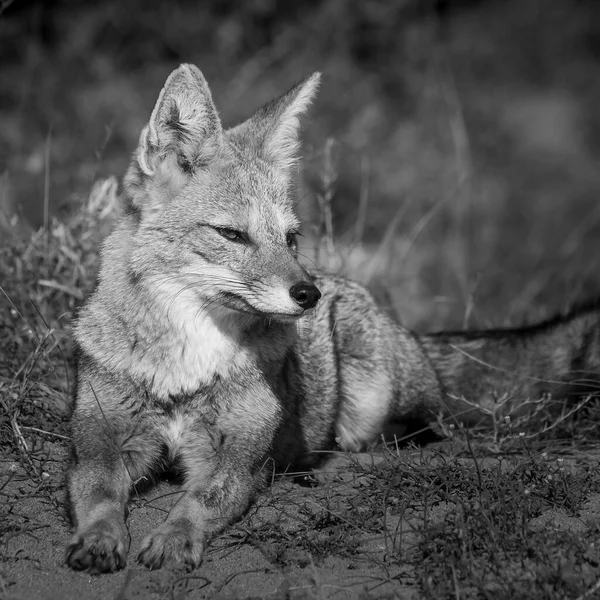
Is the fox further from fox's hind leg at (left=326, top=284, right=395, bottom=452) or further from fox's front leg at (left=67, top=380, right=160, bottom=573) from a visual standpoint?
fox's hind leg at (left=326, top=284, right=395, bottom=452)

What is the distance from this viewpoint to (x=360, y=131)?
10859 mm

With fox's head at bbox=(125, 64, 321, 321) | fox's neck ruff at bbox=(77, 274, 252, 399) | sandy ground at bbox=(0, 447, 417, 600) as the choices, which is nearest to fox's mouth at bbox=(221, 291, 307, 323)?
fox's head at bbox=(125, 64, 321, 321)

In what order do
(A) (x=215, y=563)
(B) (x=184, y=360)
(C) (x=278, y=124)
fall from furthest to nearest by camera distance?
(C) (x=278, y=124), (B) (x=184, y=360), (A) (x=215, y=563)

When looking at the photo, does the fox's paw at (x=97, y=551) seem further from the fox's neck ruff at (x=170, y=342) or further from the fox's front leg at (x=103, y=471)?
the fox's neck ruff at (x=170, y=342)

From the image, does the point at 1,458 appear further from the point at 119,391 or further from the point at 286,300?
the point at 286,300

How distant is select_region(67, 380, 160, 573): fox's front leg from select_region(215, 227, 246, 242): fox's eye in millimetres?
902

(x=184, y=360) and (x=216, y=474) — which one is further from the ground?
(x=184, y=360)

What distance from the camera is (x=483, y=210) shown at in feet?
46.3

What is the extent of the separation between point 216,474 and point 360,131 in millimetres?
7767

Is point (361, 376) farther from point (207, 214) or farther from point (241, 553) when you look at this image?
point (241, 553)

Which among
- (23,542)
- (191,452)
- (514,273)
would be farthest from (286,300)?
(514,273)

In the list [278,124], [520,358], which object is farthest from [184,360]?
[520,358]

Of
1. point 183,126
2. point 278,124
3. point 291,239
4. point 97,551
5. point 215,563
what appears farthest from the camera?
point 278,124

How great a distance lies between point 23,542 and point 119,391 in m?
0.79
